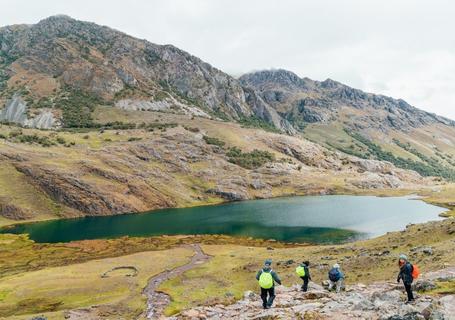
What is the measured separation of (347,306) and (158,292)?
35.9m

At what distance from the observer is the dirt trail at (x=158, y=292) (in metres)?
49.3

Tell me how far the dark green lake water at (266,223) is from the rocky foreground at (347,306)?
8127 centimetres

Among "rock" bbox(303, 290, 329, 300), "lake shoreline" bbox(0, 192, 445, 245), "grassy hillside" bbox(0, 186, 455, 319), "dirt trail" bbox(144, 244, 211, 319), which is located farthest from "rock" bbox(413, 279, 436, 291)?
"lake shoreline" bbox(0, 192, 445, 245)

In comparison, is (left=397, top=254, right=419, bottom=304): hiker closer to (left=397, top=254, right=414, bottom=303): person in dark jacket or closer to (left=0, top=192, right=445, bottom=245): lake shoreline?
(left=397, top=254, right=414, bottom=303): person in dark jacket

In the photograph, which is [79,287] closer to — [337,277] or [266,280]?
[266,280]

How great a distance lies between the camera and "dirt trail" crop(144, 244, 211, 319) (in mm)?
49331

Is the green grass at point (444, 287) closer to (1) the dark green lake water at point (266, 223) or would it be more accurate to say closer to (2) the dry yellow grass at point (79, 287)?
(2) the dry yellow grass at point (79, 287)

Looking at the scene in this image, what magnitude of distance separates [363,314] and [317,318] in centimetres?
306

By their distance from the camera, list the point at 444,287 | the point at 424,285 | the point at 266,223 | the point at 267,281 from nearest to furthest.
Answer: the point at 444,287
the point at 424,285
the point at 267,281
the point at 266,223

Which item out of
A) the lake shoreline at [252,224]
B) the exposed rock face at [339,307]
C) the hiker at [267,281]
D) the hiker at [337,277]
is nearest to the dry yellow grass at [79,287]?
the exposed rock face at [339,307]

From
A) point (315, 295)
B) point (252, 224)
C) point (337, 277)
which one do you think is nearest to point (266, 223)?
point (252, 224)

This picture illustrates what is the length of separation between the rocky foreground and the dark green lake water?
81272mm

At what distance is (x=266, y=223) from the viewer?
500ft

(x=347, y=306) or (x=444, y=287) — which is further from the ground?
(x=444, y=287)
